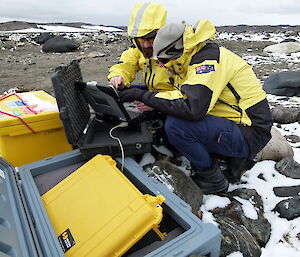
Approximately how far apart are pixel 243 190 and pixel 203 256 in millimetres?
1139

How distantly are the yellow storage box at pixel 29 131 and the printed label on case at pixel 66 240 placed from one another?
3.22ft

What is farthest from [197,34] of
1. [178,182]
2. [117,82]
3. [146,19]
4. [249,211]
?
[249,211]

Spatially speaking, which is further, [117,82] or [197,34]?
[117,82]

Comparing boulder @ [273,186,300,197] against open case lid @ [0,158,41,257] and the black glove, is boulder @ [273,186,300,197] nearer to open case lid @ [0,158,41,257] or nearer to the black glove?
the black glove

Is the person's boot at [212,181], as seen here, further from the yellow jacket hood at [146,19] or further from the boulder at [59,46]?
the boulder at [59,46]

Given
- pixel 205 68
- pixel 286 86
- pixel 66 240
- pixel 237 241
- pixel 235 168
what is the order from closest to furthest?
pixel 66 240
pixel 237 241
pixel 205 68
pixel 235 168
pixel 286 86

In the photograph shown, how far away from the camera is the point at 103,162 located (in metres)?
2.04

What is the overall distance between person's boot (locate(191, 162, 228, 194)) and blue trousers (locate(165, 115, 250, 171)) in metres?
0.07

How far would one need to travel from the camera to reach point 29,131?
2.37 metres

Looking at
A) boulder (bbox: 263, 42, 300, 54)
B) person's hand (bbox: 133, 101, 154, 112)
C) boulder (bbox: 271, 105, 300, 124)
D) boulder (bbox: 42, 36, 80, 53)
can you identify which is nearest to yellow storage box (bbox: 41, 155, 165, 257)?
person's hand (bbox: 133, 101, 154, 112)

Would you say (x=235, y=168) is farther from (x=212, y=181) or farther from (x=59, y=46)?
(x=59, y=46)

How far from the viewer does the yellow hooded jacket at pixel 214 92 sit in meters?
2.11

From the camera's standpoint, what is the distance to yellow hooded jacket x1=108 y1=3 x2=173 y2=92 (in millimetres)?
2617

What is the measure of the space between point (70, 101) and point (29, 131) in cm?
41
